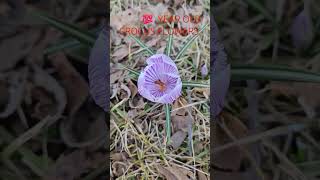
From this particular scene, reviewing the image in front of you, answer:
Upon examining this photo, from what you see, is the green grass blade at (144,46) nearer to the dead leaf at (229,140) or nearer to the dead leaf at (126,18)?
the dead leaf at (126,18)

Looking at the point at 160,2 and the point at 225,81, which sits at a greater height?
the point at 160,2

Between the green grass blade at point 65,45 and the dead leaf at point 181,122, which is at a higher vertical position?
the green grass blade at point 65,45

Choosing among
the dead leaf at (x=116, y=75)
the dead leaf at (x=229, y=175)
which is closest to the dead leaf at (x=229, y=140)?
the dead leaf at (x=229, y=175)

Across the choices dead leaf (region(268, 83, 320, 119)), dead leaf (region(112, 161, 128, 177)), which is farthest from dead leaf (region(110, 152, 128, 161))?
dead leaf (region(268, 83, 320, 119))

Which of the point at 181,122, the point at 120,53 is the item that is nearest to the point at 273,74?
the point at 181,122

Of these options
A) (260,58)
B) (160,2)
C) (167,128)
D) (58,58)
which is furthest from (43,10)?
(260,58)

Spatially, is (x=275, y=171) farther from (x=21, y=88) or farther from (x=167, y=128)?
(x=21, y=88)
